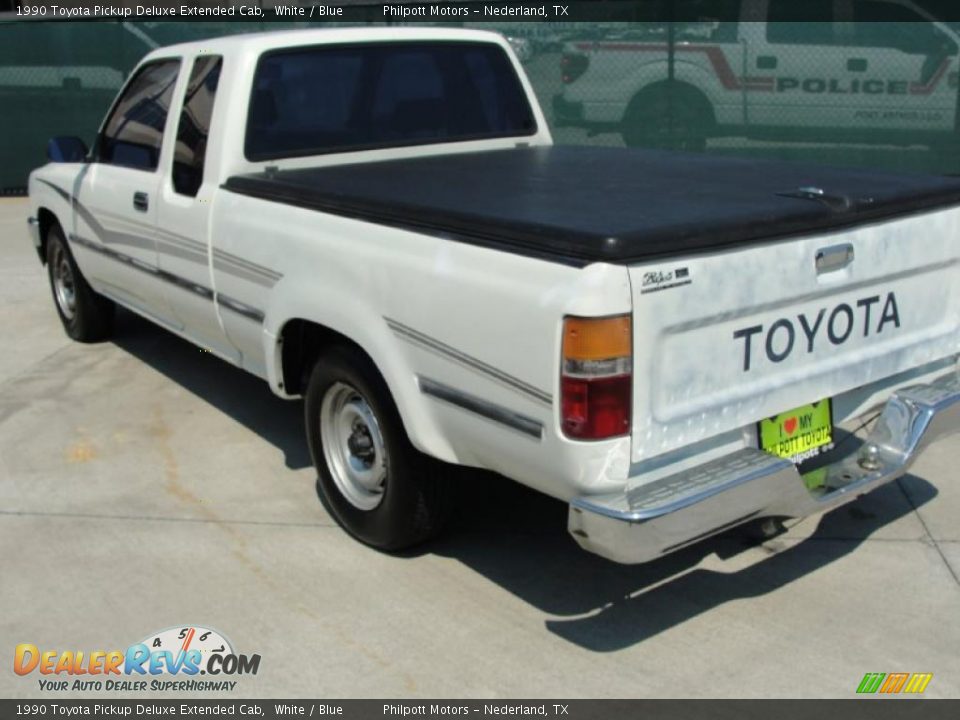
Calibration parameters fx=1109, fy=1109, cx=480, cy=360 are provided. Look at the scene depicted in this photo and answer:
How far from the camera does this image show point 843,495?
365 centimetres

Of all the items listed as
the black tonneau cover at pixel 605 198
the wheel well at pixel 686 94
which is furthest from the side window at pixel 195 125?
the wheel well at pixel 686 94

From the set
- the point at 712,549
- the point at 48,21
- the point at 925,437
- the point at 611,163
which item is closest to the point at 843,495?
the point at 925,437

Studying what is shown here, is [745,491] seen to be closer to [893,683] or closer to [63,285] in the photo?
[893,683]

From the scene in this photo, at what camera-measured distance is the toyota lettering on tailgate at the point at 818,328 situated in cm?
341

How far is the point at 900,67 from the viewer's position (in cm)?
1138

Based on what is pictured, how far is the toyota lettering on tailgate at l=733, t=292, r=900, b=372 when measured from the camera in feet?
11.2

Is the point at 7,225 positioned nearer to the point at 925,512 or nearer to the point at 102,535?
the point at 102,535

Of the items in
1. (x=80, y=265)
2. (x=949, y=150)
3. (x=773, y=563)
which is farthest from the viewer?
(x=949, y=150)

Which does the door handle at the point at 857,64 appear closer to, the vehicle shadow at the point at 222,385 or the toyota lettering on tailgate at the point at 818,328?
the vehicle shadow at the point at 222,385

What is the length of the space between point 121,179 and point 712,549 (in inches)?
138

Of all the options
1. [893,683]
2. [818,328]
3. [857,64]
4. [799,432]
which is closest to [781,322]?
[818,328]

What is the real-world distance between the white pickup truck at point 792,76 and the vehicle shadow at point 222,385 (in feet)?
21.2

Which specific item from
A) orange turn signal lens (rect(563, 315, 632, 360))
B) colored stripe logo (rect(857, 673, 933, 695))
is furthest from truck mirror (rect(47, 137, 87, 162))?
colored stripe logo (rect(857, 673, 933, 695))

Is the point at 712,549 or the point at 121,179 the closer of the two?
the point at 712,549
